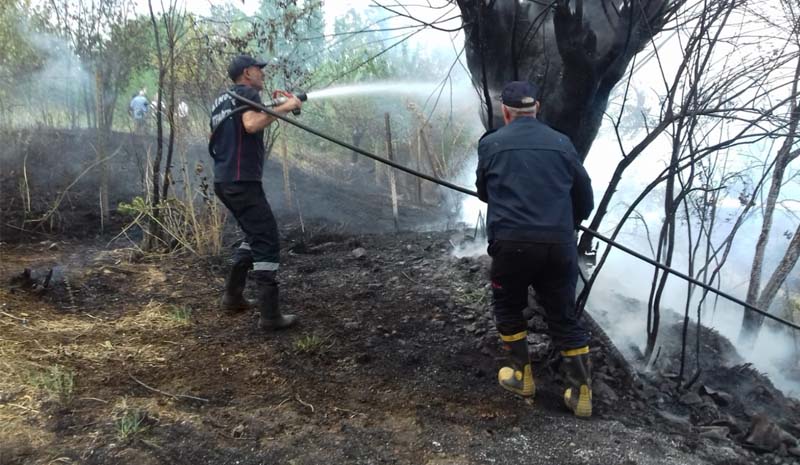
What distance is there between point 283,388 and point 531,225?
1708 millimetres

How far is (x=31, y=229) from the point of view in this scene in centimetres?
624

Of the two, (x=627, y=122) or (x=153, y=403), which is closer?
(x=153, y=403)

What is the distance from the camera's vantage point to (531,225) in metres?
2.82

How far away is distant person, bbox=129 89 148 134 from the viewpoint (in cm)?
1029

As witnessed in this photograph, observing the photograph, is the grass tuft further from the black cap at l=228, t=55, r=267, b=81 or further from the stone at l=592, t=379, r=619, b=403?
the stone at l=592, t=379, r=619, b=403

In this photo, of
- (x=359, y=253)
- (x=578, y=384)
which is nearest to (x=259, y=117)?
(x=578, y=384)

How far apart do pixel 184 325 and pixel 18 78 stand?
8238mm

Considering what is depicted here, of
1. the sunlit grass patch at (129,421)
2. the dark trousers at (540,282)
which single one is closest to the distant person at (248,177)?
the sunlit grass patch at (129,421)

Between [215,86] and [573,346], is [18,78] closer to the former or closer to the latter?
[215,86]

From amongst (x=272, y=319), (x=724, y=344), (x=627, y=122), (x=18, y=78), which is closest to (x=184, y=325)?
(x=272, y=319)

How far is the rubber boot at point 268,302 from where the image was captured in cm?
375

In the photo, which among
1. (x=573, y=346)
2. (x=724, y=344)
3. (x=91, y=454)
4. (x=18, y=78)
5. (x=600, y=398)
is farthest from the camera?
(x=18, y=78)

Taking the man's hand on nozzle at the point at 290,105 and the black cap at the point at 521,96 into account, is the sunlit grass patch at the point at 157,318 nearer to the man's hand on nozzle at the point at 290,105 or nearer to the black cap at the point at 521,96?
the man's hand on nozzle at the point at 290,105

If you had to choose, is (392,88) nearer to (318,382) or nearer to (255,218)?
(255,218)
